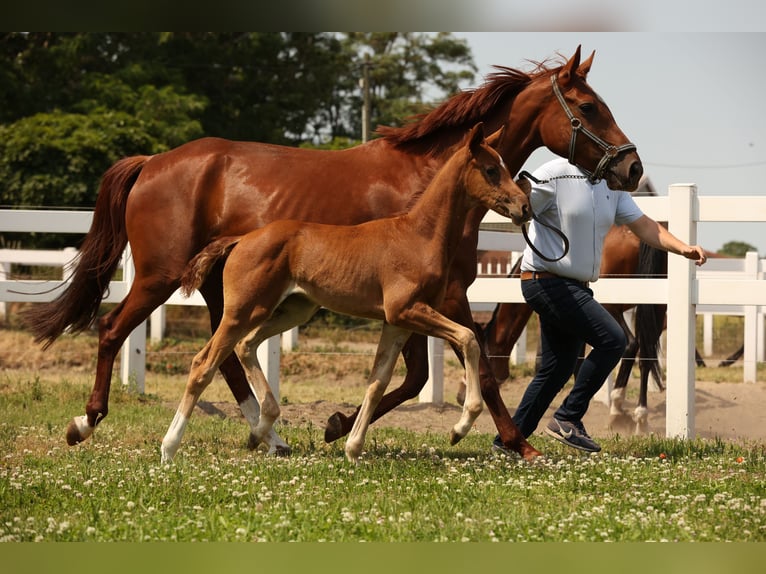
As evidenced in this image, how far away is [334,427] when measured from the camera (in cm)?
732

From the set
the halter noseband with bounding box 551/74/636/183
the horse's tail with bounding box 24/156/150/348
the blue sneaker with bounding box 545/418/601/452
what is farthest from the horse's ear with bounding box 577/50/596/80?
the horse's tail with bounding box 24/156/150/348

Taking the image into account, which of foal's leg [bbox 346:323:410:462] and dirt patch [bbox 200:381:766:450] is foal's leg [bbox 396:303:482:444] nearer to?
foal's leg [bbox 346:323:410:462]

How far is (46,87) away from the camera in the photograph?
25.7 m

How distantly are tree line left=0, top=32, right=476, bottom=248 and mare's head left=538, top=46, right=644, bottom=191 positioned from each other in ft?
50.8

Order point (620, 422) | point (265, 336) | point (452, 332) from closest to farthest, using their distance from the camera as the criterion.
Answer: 1. point (452, 332)
2. point (265, 336)
3. point (620, 422)

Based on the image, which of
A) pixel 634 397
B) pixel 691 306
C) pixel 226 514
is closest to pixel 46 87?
pixel 634 397

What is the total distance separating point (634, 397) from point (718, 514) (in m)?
7.04

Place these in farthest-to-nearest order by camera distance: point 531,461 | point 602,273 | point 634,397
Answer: point 634,397, point 602,273, point 531,461

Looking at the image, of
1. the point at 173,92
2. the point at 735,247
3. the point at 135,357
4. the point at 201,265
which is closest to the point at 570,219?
the point at 201,265

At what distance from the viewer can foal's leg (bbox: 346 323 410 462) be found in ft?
21.2

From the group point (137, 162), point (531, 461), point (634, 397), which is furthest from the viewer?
point (634, 397)

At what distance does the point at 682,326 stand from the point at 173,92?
781 inches

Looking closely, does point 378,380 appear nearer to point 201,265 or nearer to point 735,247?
point 201,265
